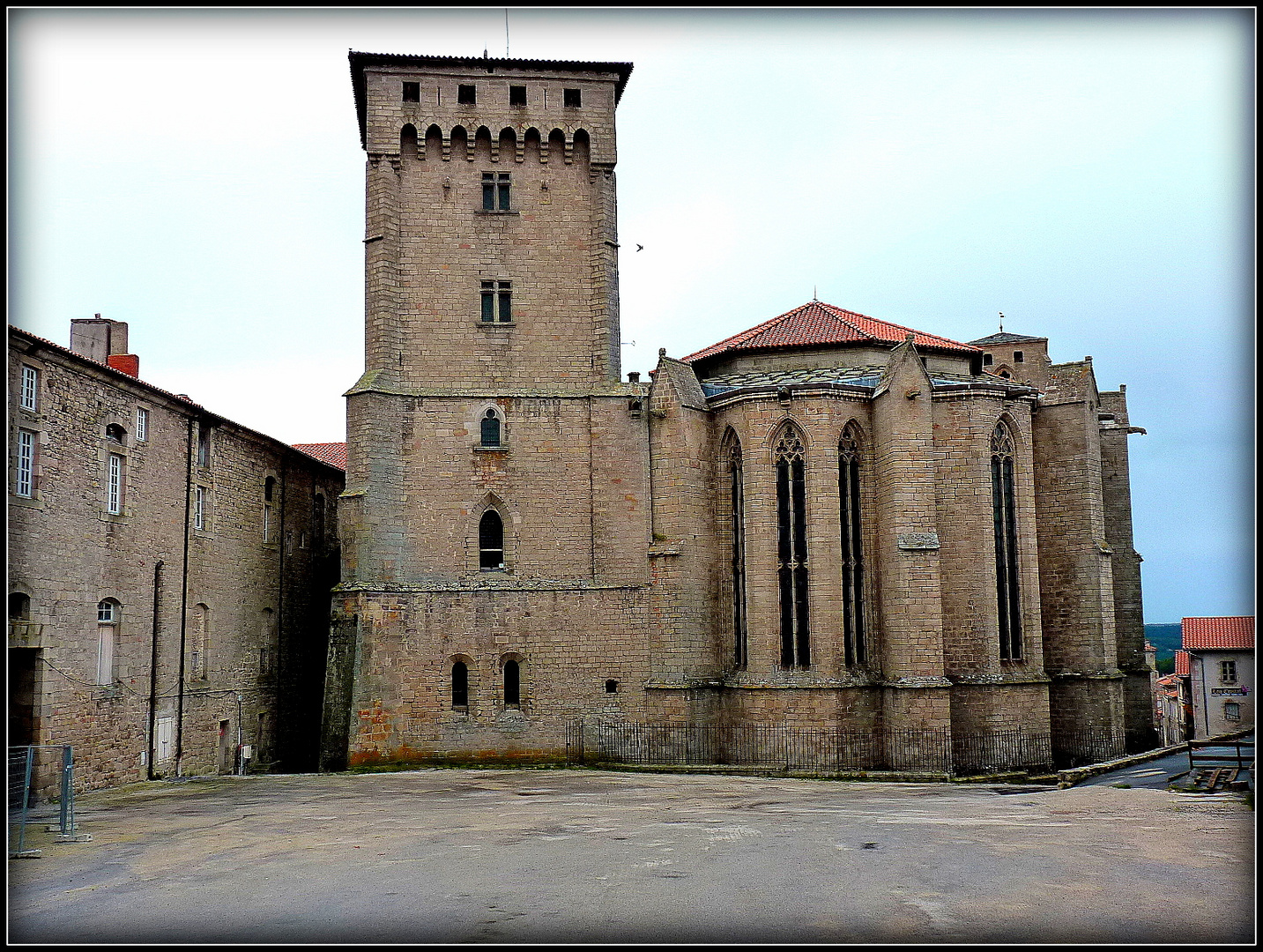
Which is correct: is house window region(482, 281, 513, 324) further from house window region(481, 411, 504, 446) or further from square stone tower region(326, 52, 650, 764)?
house window region(481, 411, 504, 446)

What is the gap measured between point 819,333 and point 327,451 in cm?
2794

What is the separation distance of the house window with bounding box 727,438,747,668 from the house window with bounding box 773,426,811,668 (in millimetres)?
1192

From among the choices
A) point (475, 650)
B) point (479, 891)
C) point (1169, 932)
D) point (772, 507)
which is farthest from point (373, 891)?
point (772, 507)

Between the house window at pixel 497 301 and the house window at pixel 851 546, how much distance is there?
433 inches

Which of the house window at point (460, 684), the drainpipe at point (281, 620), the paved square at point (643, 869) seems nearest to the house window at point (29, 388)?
the paved square at point (643, 869)

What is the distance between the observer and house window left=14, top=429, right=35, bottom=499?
21.2 m

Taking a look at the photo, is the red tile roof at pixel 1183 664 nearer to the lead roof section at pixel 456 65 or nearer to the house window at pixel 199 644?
the lead roof section at pixel 456 65

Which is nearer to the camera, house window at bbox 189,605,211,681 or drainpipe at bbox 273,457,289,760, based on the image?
house window at bbox 189,605,211,681

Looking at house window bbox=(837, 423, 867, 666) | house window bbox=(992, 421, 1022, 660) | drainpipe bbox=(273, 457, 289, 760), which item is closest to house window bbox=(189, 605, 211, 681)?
drainpipe bbox=(273, 457, 289, 760)

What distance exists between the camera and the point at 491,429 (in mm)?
31297

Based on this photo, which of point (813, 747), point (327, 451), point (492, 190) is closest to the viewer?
point (813, 747)

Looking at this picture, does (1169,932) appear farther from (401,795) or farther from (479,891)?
(401,795)

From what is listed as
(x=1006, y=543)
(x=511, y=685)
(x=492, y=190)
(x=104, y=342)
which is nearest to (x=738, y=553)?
(x=511, y=685)

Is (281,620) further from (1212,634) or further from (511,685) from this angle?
(1212,634)
